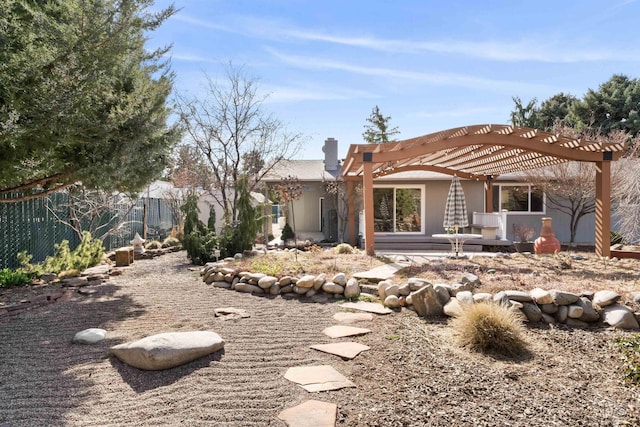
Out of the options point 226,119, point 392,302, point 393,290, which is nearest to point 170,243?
point 226,119

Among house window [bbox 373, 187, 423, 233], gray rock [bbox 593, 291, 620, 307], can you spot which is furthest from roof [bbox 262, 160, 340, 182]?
gray rock [bbox 593, 291, 620, 307]

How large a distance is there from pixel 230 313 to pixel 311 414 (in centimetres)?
315

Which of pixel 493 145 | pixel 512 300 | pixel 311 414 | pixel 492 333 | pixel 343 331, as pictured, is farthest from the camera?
pixel 493 145

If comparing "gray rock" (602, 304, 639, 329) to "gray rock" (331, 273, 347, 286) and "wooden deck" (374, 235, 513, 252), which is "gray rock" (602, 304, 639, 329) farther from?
"wooden deck" (374, 235, 513, 252)

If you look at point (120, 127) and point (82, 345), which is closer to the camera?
point (82, 345)

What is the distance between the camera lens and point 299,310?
5.95 meters

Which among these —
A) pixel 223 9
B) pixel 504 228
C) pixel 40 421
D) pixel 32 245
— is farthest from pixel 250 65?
pixel 40 421

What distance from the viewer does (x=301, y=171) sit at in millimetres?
17031

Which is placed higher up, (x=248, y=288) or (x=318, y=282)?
(x=318, y=282)

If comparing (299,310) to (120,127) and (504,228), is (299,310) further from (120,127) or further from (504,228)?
(504,228)

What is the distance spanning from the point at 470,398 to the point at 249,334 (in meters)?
2.58

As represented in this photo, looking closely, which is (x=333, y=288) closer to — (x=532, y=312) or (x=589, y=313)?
(x=532, y=312)

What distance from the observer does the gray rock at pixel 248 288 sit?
7203mm

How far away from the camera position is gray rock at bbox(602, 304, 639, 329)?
16.3ft
